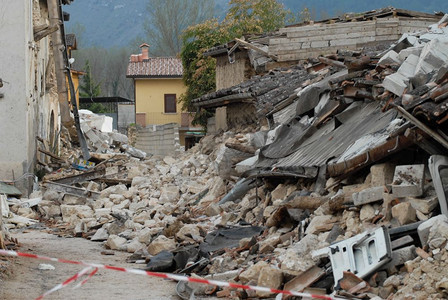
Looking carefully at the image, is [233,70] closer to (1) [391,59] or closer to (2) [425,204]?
(1) [391,59]

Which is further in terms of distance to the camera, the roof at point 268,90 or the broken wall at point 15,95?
the broken wall at point 15,95

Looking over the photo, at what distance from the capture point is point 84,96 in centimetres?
6719

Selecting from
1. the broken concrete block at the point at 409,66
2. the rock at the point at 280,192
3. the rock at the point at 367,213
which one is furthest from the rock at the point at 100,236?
the rock at the point at 367,213

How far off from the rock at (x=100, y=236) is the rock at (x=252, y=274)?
8.01m

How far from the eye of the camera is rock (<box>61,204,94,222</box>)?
20.9 metres

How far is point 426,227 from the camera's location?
8469mm

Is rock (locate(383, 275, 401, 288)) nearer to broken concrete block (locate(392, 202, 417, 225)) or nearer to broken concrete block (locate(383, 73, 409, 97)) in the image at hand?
broken concrete block (locate(392, 202, 417, 225))

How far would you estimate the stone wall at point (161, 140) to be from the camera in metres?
35.2

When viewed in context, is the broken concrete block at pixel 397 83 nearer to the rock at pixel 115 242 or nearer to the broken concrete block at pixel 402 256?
the broken concrete block at pixel 402 256

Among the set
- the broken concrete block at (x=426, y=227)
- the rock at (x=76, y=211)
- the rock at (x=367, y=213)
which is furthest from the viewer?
the rock at (x=76, y=211)

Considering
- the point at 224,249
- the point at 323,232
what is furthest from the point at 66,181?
the point at 323,232

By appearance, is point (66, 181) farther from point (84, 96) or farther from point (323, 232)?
point (84, 96)

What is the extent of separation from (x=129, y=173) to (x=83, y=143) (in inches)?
228

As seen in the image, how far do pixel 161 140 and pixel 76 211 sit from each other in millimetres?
16765
